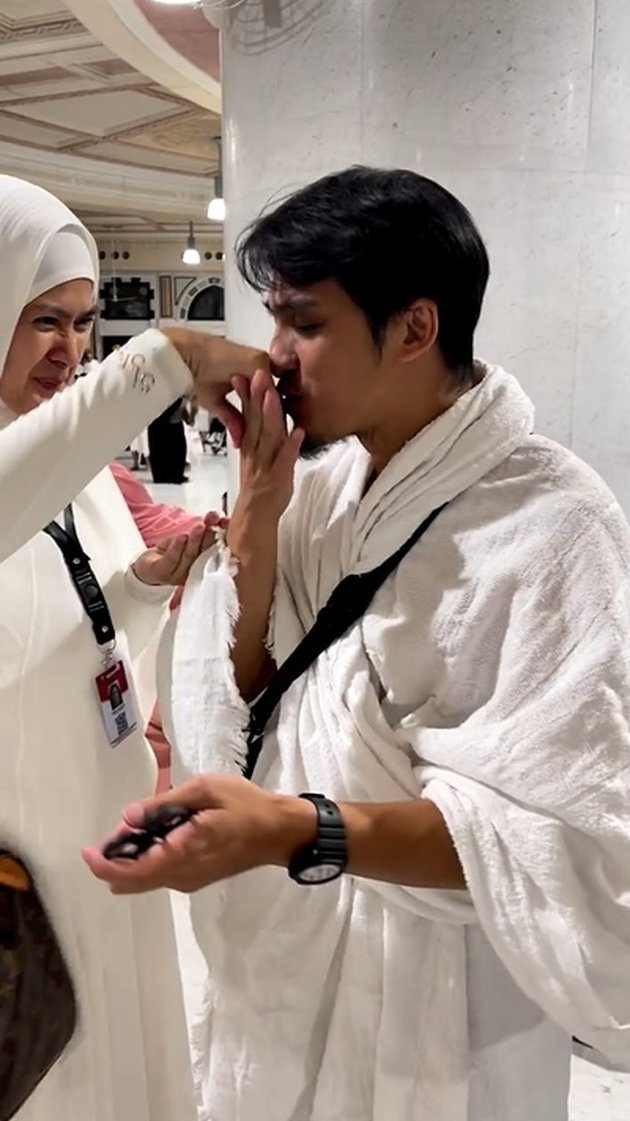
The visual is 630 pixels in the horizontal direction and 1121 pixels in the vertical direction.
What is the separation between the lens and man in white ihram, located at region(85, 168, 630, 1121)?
2.98 ft

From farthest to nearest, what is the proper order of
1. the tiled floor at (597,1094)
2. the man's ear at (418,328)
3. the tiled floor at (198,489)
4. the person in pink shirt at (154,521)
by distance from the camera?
the tiled floor at (198,489) < the tiled floor at (597,1094) < the person in pink shirt at (154,521) < the man's ear at (418,328)

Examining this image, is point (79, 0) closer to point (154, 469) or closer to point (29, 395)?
point (29, 395)

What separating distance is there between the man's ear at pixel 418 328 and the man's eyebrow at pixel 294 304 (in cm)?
10

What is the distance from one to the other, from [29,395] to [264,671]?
0.49 meters

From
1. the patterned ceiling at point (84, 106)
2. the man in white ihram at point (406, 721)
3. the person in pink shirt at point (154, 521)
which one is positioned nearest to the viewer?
the man in white ihram at point (406, 721)

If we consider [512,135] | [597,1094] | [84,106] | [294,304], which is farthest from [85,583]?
[84,106]

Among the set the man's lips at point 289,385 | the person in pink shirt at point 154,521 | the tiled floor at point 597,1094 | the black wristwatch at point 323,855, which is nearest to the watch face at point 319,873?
the black wristwatch at point 323,855

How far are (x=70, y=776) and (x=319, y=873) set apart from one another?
463 millimetres

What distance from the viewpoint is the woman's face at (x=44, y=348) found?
123 cm

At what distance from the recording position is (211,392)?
109 centimetres

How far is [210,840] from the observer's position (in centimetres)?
81

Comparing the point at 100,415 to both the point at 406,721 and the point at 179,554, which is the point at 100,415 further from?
the point at 406,721

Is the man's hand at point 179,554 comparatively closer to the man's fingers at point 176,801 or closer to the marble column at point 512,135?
the man's fingers at point 176,801

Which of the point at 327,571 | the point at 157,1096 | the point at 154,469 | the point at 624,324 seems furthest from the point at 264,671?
the point at 154,469
